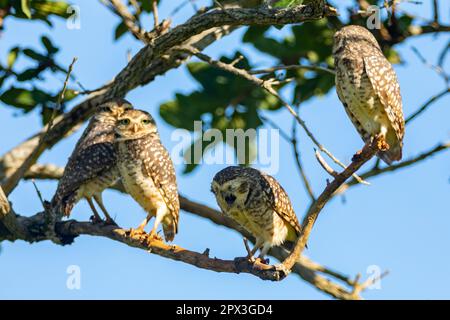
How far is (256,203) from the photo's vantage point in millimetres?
8219

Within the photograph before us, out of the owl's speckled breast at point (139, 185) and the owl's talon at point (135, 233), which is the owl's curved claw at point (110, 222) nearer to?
the owl's speckled breast at point (139, 185)

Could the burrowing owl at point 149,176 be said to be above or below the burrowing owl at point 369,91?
below

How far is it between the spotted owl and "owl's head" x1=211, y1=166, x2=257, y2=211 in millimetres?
937

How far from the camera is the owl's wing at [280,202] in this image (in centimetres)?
825

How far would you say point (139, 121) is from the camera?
8656mm

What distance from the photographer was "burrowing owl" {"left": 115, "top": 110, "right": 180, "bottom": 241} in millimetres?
8227

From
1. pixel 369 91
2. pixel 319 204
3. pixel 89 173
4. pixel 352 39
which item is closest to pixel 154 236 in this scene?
pixel 89 173

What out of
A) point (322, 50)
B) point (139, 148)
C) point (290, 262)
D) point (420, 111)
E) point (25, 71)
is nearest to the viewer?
point (290, 262)

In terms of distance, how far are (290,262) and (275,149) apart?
281cm

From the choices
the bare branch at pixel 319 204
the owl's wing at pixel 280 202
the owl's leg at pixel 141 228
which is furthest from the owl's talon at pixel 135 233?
the bare branch at pixel 319 204

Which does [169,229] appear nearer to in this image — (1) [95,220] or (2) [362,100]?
(1) [95,220]
